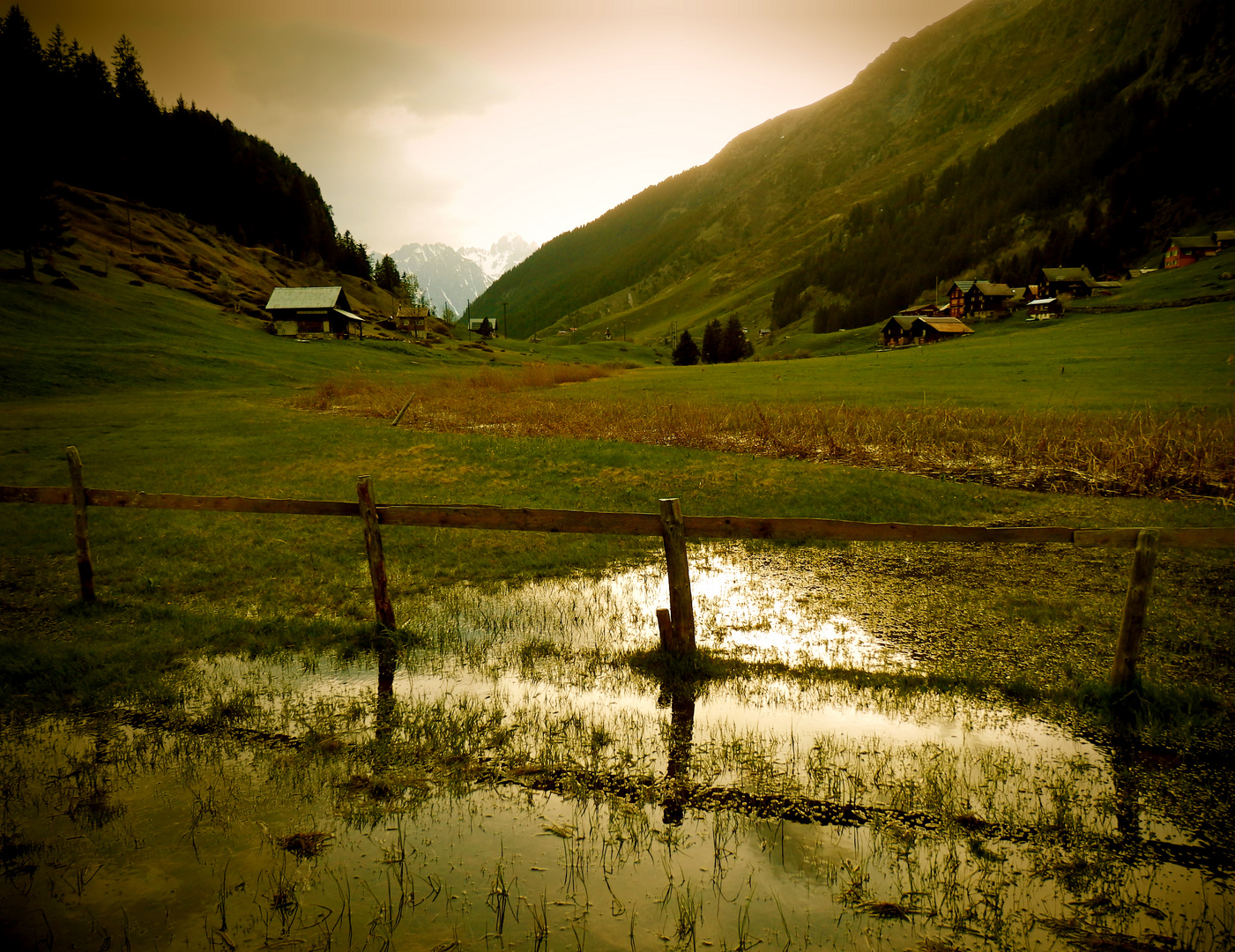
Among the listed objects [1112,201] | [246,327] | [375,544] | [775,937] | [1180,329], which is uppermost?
[1112,201]

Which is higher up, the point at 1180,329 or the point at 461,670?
the point at 1180,329

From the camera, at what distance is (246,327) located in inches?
3265

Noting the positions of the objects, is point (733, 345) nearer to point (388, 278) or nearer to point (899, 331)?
point (899, 331)

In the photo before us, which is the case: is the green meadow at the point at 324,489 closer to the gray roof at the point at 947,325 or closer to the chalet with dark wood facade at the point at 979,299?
the gray roof at the point at 947,325

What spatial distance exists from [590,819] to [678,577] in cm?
368

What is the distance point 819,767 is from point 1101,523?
14229mm

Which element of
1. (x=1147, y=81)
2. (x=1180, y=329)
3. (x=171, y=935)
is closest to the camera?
(x=171, y=935)

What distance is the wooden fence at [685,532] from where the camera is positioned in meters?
7.61

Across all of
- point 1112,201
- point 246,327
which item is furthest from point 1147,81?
point 246,327

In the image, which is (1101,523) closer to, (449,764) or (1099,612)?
(1099,612)

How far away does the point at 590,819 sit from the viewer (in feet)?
18.9

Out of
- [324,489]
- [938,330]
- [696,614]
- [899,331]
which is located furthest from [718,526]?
[899,331]

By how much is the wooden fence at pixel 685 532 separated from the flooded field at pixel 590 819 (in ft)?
4.09

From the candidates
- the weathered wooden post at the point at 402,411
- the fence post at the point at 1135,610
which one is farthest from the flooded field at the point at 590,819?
the weathered wooden post at the point at 402,411
